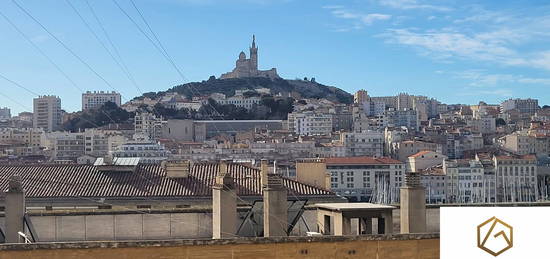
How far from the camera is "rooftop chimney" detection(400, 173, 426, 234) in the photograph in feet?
39.6

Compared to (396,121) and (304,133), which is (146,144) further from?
(396,121)

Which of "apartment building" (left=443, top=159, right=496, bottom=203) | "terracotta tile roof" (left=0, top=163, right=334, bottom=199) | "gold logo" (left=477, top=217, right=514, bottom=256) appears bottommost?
"apartment building" (left=443, top=159, right=496, bottom=203)

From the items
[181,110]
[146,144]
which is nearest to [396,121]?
[181,110]

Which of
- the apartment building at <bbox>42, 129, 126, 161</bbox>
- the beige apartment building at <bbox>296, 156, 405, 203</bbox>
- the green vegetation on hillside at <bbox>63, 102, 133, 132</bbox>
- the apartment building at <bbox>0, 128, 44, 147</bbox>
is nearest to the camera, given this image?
the beige apartment building at <bbox>296, 156, 405, 203</bbox>

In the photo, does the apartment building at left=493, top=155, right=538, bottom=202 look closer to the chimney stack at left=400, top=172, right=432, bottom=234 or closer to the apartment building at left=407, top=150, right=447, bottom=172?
the apartment building at left=407, top=150, right=447, bottom=172

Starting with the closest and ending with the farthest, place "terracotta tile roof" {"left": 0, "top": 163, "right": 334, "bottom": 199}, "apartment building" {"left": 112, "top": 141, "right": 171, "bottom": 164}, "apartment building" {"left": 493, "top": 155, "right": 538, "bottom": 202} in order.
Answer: "terracotta tile roof" {"left": 0, "top": 163, "right": 334, "bottom": 199} < "apartment building" {"left": 493, "top": 155, "right": 538, "bottom": 202} < "apartment building" {"left": 112, "top": 141, "right": 171, "bottom": 164}

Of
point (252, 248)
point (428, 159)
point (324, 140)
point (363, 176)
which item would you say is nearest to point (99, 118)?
point (324, 140)

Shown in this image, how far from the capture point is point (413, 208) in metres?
12.1

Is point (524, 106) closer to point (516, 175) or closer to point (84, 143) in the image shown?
point (516, 175)

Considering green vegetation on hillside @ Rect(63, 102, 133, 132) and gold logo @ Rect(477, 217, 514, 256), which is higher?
green vegetation on hillside @ Rect(63, 102, 133, 132)

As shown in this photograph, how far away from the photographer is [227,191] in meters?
11.9

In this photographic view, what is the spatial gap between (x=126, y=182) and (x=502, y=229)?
16210 millimetres

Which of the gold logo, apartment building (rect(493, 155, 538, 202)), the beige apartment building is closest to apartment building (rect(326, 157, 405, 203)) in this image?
the beige apartment building

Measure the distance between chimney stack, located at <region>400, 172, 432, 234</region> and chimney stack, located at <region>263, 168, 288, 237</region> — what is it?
167 centimetres
